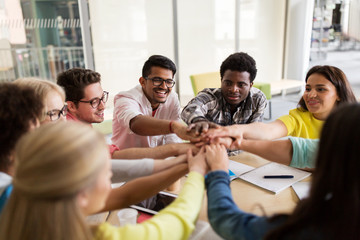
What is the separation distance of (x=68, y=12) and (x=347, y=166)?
15.4 ft

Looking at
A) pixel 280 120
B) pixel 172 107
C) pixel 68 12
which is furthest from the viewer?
pixel 68 12

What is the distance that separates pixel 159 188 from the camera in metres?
1.15

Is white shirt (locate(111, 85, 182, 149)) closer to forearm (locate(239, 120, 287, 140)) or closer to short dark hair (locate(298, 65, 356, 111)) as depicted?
forearm (locate(239, 120, 287, 140))

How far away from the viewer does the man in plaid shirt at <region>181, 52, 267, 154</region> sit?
2100 millimetres

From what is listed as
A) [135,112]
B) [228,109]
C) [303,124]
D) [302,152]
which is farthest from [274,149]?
[135,112]

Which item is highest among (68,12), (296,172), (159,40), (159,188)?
(68,12)

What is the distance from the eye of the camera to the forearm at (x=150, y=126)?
5.96ft

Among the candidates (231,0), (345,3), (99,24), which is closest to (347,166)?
(99,24)

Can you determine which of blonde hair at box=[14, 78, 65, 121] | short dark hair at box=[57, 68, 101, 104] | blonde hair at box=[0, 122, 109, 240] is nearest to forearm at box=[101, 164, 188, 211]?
blonde hair at box=[0, 122, 109, 240]

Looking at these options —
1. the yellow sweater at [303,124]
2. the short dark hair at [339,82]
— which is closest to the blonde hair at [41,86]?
the yellow sweater at [303,124]

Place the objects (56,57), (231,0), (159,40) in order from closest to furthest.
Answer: (56,57)
(159,40)
(231,0)

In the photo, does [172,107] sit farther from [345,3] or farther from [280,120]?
[345,3]

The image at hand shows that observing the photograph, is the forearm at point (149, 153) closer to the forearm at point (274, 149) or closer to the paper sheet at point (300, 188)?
the forearm at point (274, 149)

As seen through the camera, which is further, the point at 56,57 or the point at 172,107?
the point at 56,57
